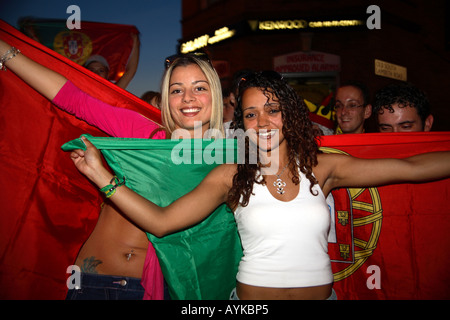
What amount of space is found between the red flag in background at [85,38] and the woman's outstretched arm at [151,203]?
326 centimetres

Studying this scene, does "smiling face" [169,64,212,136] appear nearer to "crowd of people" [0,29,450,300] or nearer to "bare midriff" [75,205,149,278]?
"crowd of people" [0,29,450,300]

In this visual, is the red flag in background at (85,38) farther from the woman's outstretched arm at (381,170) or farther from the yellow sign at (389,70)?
the yellow sign at (389,70)

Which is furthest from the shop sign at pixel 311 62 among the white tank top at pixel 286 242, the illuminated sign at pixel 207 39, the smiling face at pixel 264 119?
the white tank top at pixel 286 242

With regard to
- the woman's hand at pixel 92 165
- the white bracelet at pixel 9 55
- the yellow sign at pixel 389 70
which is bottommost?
the woman's hand at pixel 92 165

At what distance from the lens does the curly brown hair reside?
1.70 meters

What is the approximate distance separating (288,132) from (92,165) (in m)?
1.12

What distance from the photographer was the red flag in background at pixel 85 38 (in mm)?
4312

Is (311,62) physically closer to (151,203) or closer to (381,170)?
(381,170)

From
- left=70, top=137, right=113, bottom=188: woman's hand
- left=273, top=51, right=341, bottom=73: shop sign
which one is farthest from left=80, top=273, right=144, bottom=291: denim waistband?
left=273, top=51, right=341, bottom=73: shop sign

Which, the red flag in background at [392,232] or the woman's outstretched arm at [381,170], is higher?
the woman's outstretched arm at [381,170]

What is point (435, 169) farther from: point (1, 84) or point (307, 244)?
Result: point (1, 84)

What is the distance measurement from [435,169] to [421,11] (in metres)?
12.0

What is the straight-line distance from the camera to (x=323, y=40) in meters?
Answer: 9.30

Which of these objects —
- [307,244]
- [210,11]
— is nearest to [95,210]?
[307,244]
